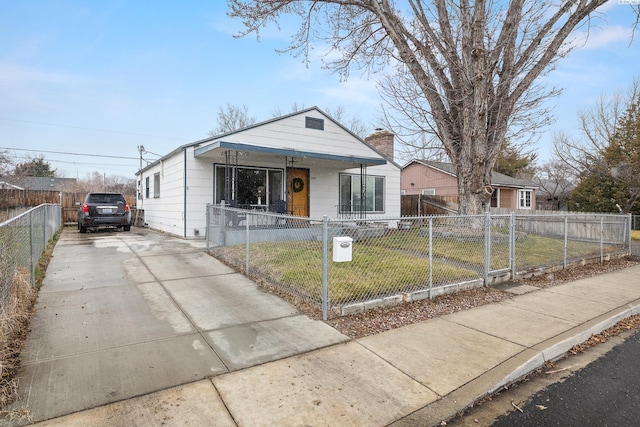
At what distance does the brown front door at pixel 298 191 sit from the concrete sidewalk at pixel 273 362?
795 cm

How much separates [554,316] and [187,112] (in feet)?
86.8

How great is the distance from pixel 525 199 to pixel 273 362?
1234 inches

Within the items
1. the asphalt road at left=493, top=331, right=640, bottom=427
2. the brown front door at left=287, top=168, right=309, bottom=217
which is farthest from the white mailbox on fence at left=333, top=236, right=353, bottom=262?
the brown front door at left=287, top=168, right=309, bottom=217

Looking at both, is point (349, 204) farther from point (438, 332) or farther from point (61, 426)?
point (61, 426)

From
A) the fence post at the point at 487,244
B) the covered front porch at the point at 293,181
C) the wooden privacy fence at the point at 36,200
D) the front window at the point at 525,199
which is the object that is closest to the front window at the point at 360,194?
the covered front porch at the point at 293,181

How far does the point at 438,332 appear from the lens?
4086mm

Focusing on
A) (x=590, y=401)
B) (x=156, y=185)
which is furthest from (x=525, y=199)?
(x=590, y=401)

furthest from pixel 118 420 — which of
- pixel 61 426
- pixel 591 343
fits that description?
pixel 591 343

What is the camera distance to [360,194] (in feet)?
49.0

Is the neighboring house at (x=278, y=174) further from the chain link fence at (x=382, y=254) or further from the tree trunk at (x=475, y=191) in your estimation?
the tree trunk at (x=475, y=191)

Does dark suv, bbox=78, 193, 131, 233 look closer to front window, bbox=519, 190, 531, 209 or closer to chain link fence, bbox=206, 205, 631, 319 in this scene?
chain link fence, bbox=206, 205, 631, 319

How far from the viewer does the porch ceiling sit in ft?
32.0

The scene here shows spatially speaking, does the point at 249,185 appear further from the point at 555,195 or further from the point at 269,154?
the point at 555,195

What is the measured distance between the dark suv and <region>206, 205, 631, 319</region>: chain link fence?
662 centimetres
